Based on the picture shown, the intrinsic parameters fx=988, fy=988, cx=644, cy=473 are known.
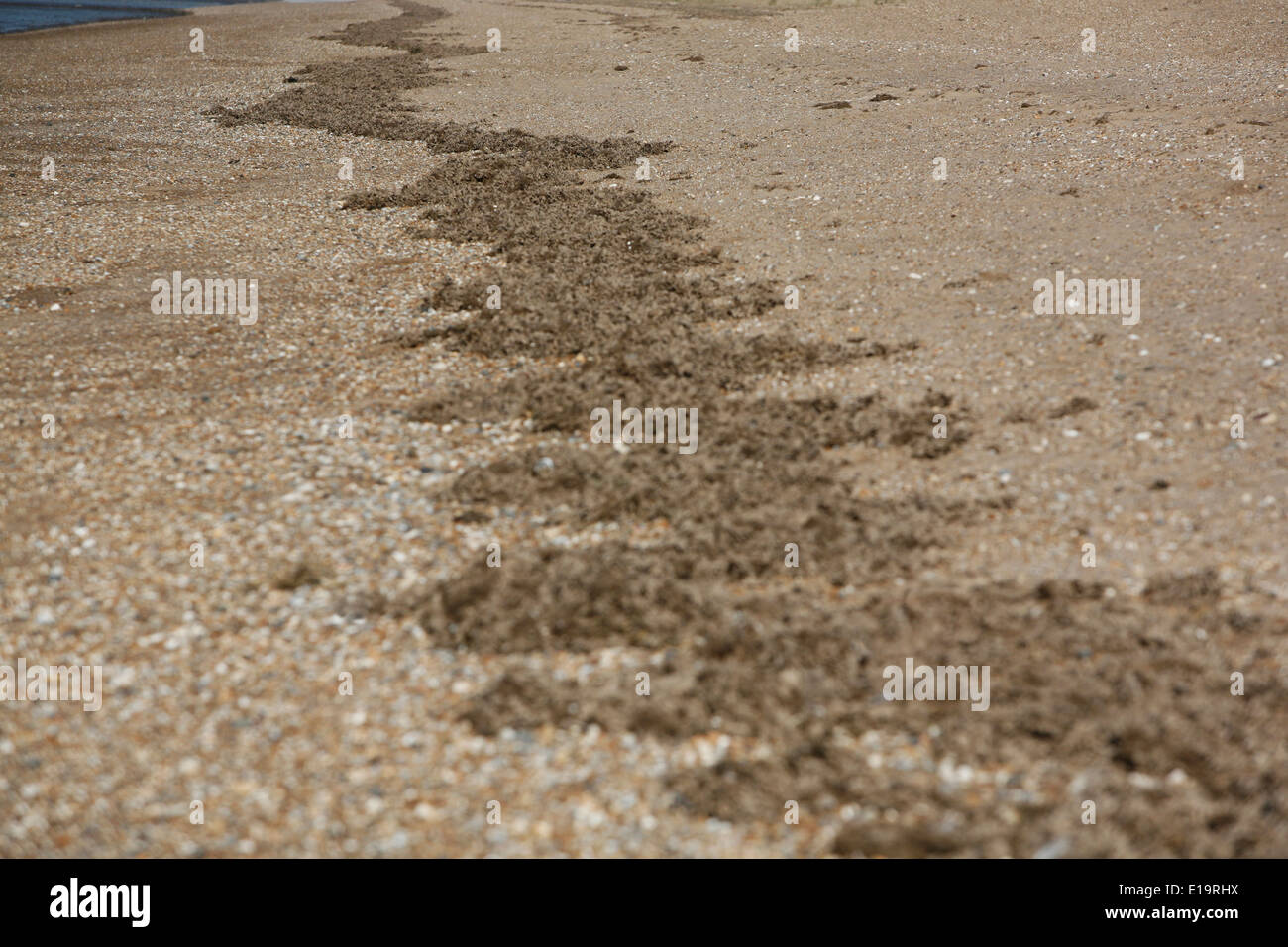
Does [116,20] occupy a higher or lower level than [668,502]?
higher

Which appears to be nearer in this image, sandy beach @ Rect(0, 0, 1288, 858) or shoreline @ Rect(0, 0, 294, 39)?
sandy beach @ Rect(0, 0, 1288, 858)

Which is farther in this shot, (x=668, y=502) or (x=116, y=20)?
(x=116, y=20)

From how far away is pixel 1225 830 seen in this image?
6.16 m

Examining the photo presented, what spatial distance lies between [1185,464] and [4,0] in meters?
85.5

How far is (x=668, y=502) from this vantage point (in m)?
10.1

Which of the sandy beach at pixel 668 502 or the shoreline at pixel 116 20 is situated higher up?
the shoreline at pixel 116 20

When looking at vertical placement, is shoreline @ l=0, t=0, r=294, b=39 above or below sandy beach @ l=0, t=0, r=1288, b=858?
above

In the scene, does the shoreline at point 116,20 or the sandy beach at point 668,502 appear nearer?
the sandy beach at point 668,502

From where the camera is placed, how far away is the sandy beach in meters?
6.76

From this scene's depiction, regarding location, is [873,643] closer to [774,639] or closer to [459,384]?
[774,639]

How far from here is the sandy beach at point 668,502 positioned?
6.76 m
